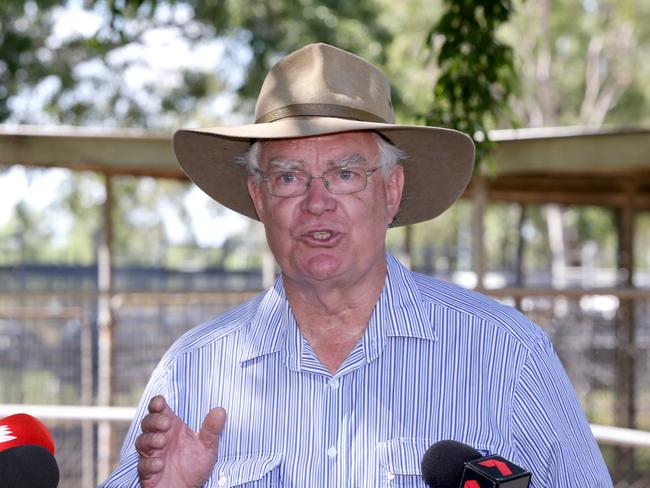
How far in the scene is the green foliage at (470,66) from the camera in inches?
194

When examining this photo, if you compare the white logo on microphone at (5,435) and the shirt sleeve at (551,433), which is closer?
the white logo on microphone at (5,435)

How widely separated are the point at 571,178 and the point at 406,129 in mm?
7000

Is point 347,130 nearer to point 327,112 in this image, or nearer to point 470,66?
point 327,112

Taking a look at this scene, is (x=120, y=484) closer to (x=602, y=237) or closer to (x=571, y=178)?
(x=571, y=178)

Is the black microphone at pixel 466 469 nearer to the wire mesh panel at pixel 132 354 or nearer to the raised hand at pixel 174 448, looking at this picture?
the raised hand at pixel 174 448

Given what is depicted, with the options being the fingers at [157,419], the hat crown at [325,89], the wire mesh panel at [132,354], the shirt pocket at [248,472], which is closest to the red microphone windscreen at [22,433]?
the fingers at [157,419]

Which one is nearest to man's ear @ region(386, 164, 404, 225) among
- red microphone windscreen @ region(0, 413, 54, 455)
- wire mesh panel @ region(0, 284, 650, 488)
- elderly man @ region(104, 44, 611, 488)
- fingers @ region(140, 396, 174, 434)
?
elderly man @ region(104, 44, 611, 488)

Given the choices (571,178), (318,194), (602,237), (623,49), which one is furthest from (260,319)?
(602,237)

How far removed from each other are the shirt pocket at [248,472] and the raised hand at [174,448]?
7 cm

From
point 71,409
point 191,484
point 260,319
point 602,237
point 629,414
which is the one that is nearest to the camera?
point 191,484

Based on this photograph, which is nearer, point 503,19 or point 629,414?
point 503,19

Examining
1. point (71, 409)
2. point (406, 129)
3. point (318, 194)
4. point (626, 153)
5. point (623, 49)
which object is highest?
point (623, 49)

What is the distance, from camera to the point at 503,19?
195 inches

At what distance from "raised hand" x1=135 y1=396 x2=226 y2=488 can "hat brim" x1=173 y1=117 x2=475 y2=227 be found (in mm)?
715
